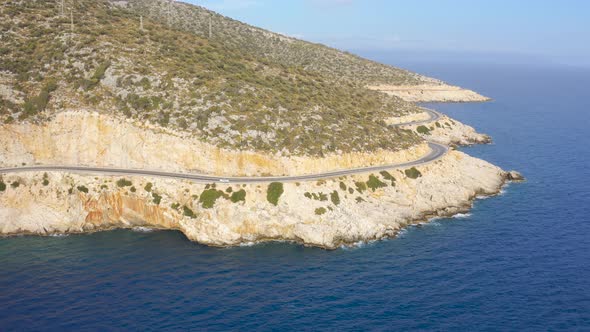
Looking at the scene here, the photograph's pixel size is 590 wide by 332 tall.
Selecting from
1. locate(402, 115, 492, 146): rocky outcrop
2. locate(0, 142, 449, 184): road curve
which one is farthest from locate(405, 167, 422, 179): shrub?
locate(402, 115, 492, 146): rocky outcrop

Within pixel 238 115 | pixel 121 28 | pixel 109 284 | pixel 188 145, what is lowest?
pixel 109 284

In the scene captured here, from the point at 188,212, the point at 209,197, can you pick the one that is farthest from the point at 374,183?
the point at 188,212

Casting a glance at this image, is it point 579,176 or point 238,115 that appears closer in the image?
point 238,115

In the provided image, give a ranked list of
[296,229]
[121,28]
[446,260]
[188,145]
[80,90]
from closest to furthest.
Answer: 1. [446,260]
2. [296,229]
3. [188,145]
4. [80,90]
5. [121,28]

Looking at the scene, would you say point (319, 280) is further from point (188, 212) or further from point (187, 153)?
point (187, 153)

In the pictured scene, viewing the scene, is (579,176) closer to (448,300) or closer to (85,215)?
(448,300)

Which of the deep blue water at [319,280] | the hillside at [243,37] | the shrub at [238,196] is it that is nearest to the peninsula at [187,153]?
the shrub at [238,196]

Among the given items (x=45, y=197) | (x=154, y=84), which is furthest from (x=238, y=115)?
(x=45, y=197)

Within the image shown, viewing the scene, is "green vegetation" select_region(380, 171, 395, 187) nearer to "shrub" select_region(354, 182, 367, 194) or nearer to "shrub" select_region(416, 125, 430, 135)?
"shrub" select_region(354, 182, 367, 194)

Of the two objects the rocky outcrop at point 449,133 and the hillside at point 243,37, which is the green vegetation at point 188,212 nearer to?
the rocky outcrop at point 449,133
